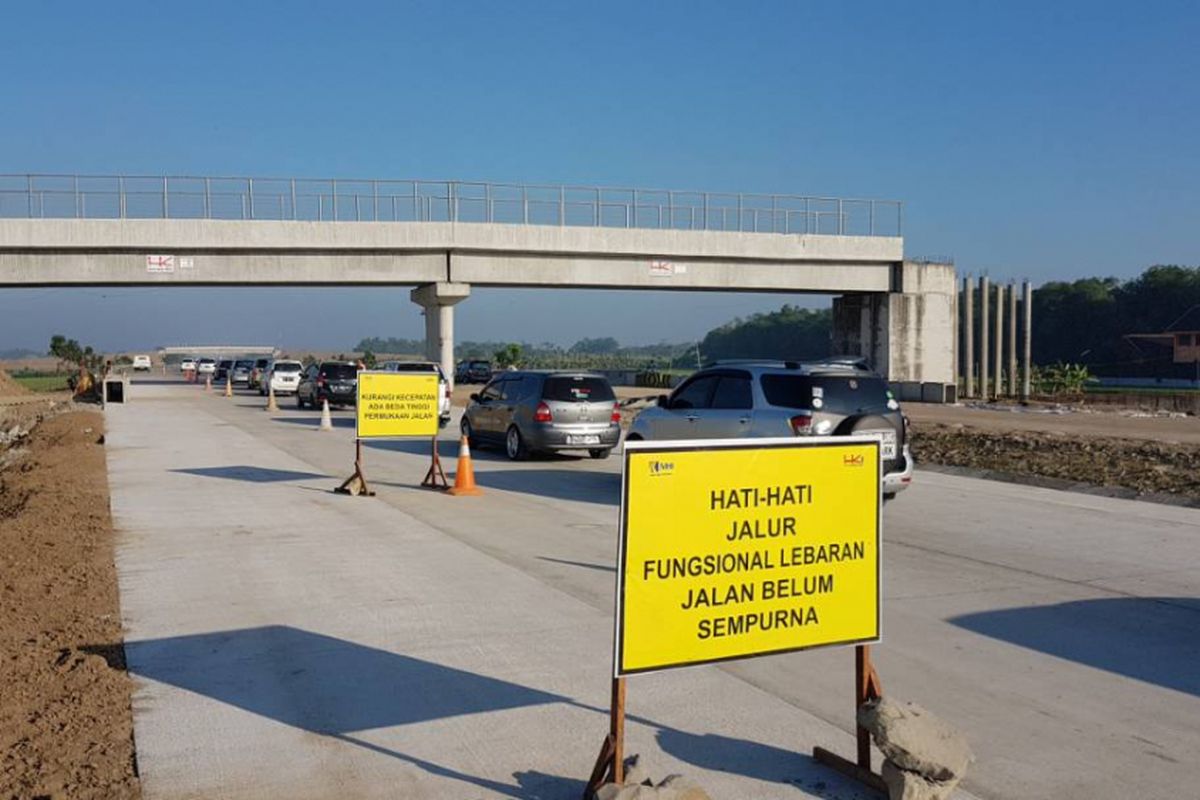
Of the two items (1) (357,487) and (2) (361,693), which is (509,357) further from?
(2) (361,693)

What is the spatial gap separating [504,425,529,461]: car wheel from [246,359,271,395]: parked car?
116 ft

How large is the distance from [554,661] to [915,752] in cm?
282

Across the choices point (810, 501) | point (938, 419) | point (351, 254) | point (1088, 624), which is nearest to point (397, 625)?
point (810, 501)

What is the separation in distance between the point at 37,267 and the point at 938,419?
3074 cm

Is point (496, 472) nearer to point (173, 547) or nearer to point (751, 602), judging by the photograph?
point (173, 547)

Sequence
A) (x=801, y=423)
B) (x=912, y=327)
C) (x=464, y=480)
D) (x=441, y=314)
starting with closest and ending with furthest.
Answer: (x=801, y=423), (x=464, y=480), (x=441, y=314), (x=912, y=327)

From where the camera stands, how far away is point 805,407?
531 inches

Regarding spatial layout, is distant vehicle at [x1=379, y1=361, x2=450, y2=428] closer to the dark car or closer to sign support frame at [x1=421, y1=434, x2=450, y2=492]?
the dark car

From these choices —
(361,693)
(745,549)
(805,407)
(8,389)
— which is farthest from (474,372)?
(745,549)

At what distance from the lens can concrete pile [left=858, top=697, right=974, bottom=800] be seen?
16.0 feet

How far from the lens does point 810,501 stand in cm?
546

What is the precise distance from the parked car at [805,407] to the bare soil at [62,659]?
23.8 ft

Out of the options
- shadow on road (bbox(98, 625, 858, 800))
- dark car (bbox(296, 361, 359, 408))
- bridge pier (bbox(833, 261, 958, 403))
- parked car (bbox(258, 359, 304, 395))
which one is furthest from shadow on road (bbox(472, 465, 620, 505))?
bridge pier (bbox(833, 261, 958, 403))

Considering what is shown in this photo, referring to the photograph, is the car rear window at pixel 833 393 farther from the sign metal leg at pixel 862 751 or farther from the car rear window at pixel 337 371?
the car rear window at pixel 337 371
